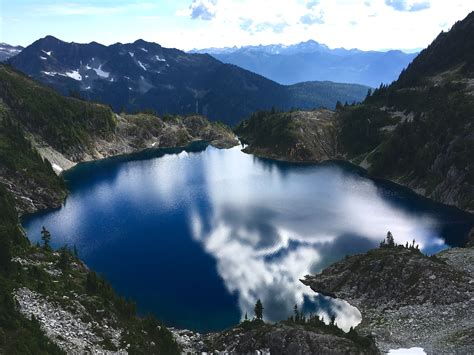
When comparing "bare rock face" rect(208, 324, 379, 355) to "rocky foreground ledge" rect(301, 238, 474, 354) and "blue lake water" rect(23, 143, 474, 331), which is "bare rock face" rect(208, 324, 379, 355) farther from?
"blue lake water" rect(23, 143, 474, 331)

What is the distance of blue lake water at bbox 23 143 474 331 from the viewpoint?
8062 centimetres

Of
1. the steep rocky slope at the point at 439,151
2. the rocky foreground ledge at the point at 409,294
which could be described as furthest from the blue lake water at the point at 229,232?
the steep rocky slope at the point at 439,151

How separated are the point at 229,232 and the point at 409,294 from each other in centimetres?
5015

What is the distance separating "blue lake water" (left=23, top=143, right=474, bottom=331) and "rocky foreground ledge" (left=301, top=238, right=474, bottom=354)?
428 cm

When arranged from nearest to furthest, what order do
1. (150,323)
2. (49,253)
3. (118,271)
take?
Result: 1. (150,323)
2. (49,253)
3. (118,271)

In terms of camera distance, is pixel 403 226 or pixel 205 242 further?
pixel 403 226

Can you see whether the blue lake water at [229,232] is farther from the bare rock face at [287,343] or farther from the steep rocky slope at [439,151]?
the bare rock face at [287,343]

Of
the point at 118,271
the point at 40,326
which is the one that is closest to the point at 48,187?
the point at 118,271

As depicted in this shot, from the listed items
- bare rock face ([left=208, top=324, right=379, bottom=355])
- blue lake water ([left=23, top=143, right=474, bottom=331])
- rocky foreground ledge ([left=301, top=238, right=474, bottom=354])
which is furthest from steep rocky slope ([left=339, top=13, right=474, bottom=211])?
bare rock face ([left=208, top=324, right=379, bottom=355])

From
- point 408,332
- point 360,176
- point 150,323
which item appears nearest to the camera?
point 150,323

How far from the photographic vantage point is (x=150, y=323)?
59531 millimetres

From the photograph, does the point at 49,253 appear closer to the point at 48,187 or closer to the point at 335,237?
the point at 335,237

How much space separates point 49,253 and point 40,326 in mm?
30308

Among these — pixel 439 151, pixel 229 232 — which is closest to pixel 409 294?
pixel 229 232
